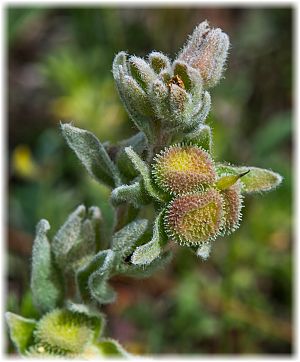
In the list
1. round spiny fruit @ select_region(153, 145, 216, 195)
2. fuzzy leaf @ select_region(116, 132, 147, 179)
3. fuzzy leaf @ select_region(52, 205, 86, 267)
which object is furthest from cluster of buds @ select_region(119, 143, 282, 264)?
fuzzy leaf @ select_region(52, 205, 86, 267)

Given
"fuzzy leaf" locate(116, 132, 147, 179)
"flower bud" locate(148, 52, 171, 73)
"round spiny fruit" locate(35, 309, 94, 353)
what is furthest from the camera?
"round spiny fruit" locate(35, 309, 94, 353)

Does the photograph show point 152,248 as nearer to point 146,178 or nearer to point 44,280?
point 146,178

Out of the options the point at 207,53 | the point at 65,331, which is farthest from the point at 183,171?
the point at 65,331

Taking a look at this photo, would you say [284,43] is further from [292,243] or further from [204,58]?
[204,58]

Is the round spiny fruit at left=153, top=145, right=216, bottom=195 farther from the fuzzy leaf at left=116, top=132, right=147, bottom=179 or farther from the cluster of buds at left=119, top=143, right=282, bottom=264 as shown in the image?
the fuzzy leaf at left=116, top=132, right=147, bottom=179

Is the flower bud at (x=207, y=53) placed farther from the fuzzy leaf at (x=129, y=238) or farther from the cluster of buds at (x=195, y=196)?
the fuzzy leaf at (x=129, y=238)

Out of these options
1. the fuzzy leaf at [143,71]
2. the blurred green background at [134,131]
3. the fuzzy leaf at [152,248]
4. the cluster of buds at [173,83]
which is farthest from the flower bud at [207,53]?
the blurred green background at [134,131]
